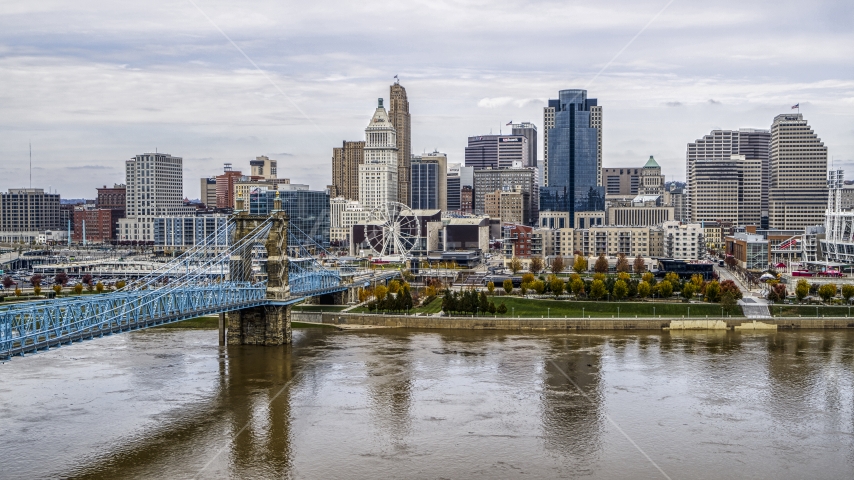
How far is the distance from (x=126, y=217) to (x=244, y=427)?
95578 millimetres

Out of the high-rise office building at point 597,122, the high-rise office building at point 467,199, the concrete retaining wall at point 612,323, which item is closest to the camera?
the concrete retaining wall at point 612,323

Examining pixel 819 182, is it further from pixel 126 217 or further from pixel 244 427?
pixel 244 427

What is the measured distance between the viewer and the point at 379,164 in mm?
110062

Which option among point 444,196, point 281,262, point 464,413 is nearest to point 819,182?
point 444,196

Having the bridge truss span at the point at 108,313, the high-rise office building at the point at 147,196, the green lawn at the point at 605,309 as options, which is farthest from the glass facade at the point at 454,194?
the bridge truss span at the point at 108,313

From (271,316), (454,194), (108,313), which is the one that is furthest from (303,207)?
(108,313)

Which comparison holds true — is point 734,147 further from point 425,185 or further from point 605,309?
point 605,309

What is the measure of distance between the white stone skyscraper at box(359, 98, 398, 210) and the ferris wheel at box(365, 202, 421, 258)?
21791 millimetres

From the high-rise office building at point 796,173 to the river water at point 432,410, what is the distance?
67.2 metres

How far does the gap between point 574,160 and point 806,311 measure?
70.7 m

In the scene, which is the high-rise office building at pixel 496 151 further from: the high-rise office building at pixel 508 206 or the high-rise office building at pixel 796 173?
the high-rise office building at pixel 796 173

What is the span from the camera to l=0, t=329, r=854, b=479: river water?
771 inches

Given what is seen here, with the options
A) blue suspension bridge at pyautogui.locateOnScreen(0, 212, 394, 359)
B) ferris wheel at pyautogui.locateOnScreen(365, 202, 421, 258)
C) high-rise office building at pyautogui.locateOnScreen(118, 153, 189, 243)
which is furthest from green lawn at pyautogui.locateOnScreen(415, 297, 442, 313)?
high-rise office building at pyautogui.locateOnScreen(118, 153, 189, 243)

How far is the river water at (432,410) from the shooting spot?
771 inches
